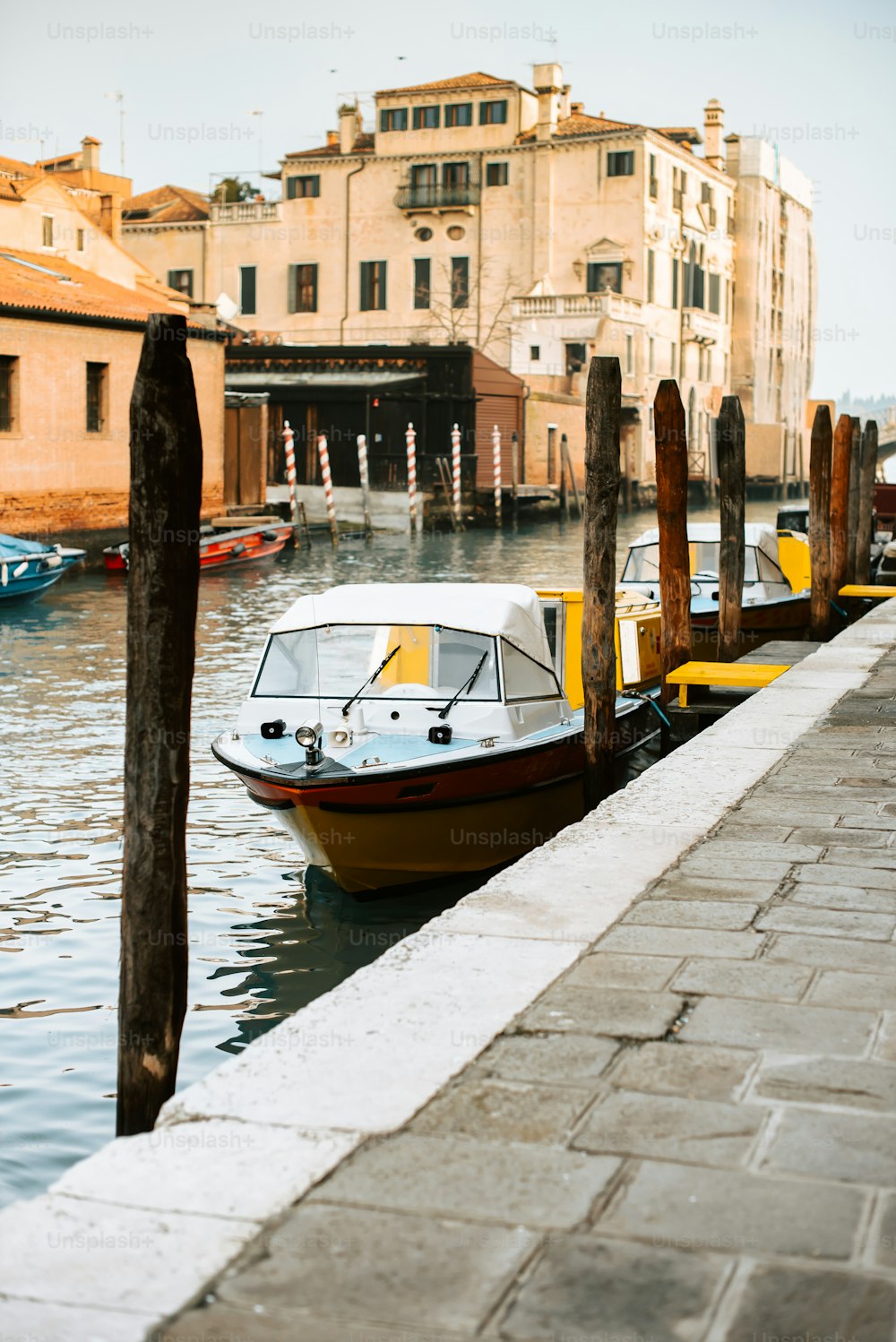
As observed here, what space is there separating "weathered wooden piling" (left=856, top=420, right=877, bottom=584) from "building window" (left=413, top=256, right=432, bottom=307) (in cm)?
2683

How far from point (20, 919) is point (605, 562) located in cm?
366

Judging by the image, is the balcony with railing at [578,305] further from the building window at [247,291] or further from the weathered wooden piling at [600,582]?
the weathered wooden piling at [600,582]

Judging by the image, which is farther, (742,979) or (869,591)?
(869,591)

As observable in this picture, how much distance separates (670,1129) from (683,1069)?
0.30m

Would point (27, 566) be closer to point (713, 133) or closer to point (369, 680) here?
point (369, 680)

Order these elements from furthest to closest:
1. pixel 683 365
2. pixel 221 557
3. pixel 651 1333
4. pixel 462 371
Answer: pixel 683 365
pixel 462 371
pixel 221 557
pixel 651 1333

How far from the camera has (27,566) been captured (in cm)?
2019

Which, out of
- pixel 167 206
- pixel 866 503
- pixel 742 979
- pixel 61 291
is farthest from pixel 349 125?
pixel 742 979

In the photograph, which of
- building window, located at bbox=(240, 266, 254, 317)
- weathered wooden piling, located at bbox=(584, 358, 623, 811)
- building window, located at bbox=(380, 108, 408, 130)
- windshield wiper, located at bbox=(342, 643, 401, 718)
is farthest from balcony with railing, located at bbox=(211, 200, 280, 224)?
windshield wiper, located at bbox=(342, 643, 401, 718)

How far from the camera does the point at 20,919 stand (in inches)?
310

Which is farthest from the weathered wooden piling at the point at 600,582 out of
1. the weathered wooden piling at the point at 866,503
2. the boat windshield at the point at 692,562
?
the weathered wooden piling at the point at 866,503

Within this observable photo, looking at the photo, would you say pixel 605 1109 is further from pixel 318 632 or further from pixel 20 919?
→ pixel 318 632

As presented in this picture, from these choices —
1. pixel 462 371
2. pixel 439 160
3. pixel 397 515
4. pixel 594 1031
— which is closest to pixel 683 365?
pixel 439 160

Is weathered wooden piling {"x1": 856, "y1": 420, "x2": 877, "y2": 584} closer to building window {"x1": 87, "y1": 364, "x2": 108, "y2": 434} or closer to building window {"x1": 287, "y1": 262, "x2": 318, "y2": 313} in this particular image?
building window {"x1": 87, "y1": 364, "x2": 108, "y2": 434}
